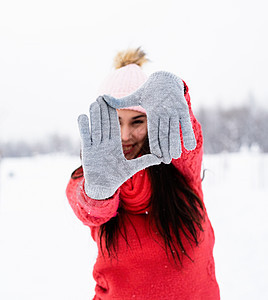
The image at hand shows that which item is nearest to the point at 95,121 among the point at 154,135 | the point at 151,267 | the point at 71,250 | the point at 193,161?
the point at 154,135

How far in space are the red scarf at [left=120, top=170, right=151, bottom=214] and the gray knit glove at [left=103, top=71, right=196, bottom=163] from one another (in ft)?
0.84

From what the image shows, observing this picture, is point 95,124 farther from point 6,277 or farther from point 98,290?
point 6,277

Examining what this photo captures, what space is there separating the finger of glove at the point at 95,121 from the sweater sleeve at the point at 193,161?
30 cm

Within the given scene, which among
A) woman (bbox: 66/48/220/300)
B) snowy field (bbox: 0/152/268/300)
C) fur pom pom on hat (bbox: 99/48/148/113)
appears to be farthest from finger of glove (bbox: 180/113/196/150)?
snowy field (bbox: 0/152/268/300)

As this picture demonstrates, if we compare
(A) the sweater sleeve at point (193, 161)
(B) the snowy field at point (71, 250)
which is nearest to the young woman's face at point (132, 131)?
(A) the sweater sleeve at point (193, 161)

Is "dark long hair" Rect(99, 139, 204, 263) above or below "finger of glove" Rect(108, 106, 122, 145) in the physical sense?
below

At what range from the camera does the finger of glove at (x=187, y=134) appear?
65 centimetres

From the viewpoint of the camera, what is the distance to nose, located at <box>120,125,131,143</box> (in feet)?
3.12

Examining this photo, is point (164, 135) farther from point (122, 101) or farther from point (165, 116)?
point (122, 101)

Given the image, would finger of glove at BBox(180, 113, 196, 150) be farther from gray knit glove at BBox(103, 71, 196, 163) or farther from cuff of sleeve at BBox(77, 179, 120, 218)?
cuff of sleeve at BBox(77, 179, 120, 218)

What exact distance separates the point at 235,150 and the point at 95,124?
21.8 metres

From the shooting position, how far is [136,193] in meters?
0.89

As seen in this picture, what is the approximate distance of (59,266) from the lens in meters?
2.65

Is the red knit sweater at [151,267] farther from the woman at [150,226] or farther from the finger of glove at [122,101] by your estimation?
the finger of glove at [122,101]
